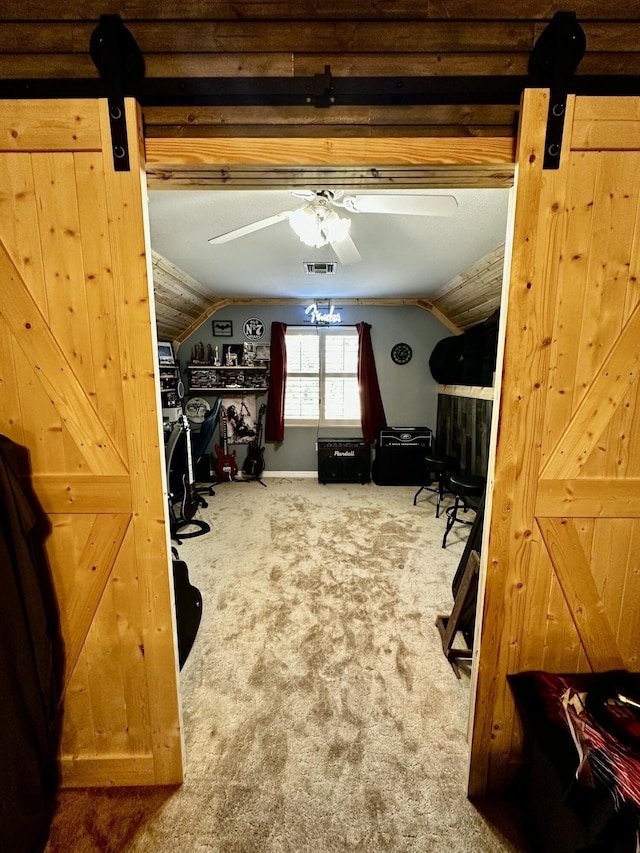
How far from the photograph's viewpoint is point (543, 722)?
1104mm

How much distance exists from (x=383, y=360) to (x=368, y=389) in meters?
0.50

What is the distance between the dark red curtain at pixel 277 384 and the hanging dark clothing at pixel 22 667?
3884mm

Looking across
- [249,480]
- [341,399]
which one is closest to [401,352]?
[341,399]

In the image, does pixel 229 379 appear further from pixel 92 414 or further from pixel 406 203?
pixel 92 414

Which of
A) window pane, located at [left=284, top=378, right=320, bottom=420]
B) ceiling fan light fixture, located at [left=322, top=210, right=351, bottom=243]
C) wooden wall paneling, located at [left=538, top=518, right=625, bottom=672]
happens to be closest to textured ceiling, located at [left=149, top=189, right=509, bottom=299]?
ceiling fan light fixture, located at [left=322, top=210, right=351, bottom=243]

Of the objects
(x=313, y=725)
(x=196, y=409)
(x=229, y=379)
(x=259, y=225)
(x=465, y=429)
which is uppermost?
(x=259, y=225)

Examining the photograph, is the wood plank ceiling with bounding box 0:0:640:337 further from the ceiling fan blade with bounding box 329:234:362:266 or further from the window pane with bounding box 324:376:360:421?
the window pane with bounding box 324:376:360:421

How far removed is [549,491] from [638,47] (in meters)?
1.41

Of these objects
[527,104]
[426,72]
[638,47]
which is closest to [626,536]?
[527,104]

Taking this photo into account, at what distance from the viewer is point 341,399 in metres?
5.18

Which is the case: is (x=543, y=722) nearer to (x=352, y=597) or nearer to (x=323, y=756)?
(x=323, y=756)

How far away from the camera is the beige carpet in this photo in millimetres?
1199

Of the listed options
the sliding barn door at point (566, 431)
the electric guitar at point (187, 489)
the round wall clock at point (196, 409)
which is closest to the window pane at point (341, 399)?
the round wall clock at point (196, 409)

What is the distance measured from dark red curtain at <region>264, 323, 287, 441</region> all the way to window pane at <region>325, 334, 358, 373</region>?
2.13 feet
